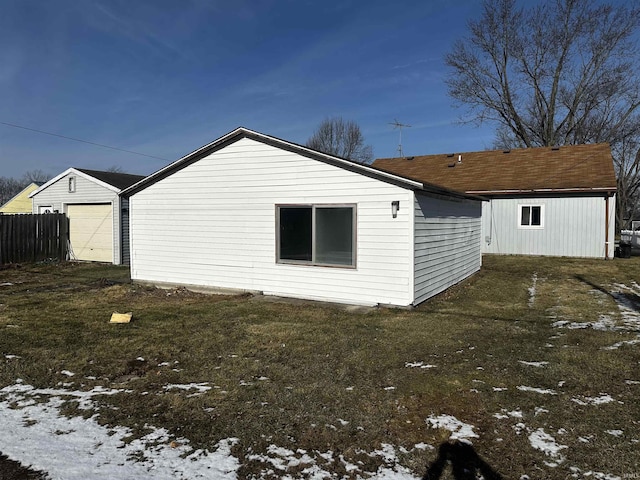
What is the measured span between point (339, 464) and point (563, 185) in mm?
16927

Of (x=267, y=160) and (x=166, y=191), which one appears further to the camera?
(x=166, y=191)

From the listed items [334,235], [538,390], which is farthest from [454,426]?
[334,235]

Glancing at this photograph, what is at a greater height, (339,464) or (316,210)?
(316,210)

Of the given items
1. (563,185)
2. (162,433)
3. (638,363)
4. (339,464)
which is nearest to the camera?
(339,464)

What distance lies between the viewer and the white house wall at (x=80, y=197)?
53.0ft

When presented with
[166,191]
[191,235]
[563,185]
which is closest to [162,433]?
[191,235]

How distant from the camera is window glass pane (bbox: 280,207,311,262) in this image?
8953 millimetres

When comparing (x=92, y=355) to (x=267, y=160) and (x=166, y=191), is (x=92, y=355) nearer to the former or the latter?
(x=267, y=160)

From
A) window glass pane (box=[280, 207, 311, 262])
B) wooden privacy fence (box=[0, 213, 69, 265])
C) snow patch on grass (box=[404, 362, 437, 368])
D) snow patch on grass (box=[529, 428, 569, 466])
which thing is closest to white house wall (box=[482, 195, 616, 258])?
window glass pane (box=[280, 207, 311, 262])

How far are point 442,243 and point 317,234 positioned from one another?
2.85 m

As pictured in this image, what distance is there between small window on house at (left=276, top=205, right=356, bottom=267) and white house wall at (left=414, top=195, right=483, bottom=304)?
128 centimetres

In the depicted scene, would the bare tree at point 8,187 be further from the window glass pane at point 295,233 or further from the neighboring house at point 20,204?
the window glass pane at point 295,233

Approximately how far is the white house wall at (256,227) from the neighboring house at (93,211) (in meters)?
5.39

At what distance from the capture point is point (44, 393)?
4.25m
